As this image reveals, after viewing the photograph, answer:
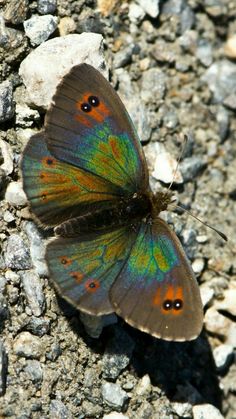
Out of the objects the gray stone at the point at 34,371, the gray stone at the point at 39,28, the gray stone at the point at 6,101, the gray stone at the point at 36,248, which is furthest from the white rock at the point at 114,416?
the gray stone at the point at 39,28

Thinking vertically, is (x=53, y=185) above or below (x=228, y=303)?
above

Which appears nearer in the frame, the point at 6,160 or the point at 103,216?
the point at 103,216

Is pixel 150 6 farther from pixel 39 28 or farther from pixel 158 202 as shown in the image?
pixel 158 202

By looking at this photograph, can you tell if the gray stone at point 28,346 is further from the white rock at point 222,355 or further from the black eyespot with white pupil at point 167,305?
the white rock at point 222,355

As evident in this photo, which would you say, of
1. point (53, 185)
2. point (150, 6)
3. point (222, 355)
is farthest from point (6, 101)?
point (222, 355)

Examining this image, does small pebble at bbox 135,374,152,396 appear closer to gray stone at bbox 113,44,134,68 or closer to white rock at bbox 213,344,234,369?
white rock at bbox 213,344,234,369

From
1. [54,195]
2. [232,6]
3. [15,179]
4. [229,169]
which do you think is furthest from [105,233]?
[232,6]
